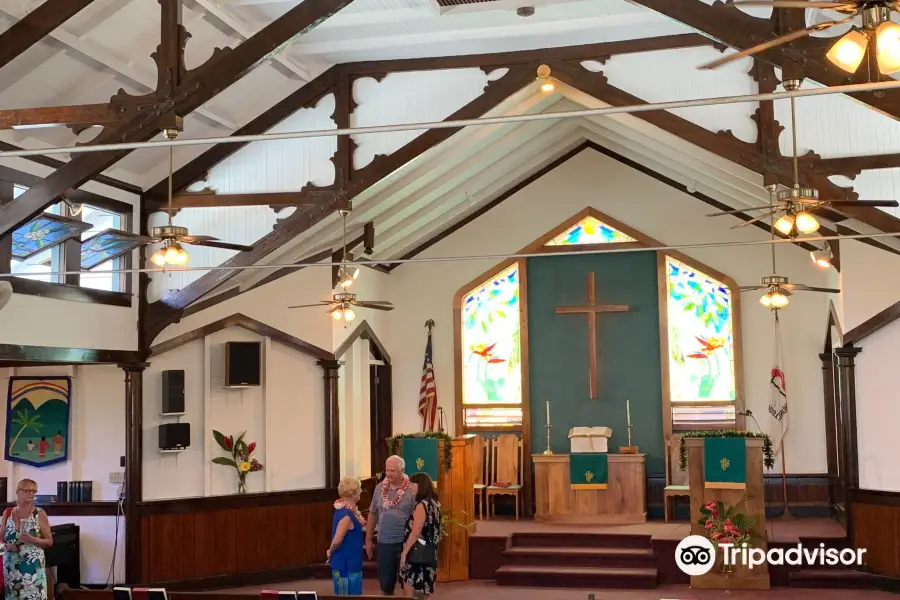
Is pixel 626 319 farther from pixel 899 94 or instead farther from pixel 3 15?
pixel 3 15

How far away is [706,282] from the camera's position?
1280 cm

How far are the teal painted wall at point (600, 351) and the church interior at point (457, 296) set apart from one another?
0.04 metres

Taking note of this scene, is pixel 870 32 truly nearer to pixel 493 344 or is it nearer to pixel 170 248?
pixel 170 248

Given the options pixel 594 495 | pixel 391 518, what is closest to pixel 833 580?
pixel 594 495

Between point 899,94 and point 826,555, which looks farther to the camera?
point 826,555

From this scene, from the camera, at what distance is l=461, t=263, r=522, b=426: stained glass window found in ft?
43.7

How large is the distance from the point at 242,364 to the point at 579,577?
4.28m

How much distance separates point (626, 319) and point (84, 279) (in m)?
6.83

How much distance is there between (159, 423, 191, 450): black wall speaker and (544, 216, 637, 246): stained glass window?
17.8 feet

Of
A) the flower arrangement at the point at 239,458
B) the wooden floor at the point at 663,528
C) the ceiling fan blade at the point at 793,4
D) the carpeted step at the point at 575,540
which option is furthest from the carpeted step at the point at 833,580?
the ceiling fan blade at the point at 793,4

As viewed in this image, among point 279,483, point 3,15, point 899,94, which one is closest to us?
point 899,94

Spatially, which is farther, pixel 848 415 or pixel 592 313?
pixel 592 313

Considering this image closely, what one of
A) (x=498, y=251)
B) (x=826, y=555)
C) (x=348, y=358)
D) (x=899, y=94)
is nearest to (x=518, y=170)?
(x=498, y=251)

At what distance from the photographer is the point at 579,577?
1024 cm
